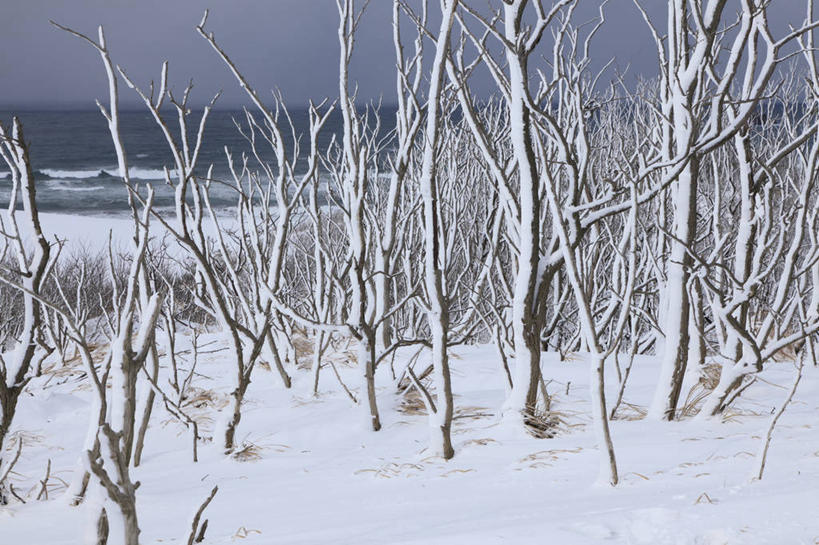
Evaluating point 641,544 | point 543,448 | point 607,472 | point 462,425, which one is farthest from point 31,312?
point 641,544

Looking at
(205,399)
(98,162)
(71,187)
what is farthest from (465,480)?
(98,162)

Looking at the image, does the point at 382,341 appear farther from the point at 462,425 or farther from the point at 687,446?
the point at 687,446

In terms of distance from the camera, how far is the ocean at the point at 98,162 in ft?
111

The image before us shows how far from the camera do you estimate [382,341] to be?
16.0ft

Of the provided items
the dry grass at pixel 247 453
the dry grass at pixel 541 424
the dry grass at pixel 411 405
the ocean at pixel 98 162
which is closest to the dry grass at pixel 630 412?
the dry grass at pixel 541 424

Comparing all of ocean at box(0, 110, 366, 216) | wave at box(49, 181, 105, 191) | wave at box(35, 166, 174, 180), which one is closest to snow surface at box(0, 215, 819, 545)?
ocean at box(0, 110, 366, 216)

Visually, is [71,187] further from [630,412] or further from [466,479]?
[466,479]

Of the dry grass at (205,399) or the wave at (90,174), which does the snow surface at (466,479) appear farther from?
the wave at (90,174)

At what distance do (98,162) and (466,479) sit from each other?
155ft

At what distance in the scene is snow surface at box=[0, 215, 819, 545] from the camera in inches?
60.1

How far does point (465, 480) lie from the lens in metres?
2.17

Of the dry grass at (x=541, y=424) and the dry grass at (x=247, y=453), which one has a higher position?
the dry grass at (x=541, y=424)

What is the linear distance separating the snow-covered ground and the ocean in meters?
18.7

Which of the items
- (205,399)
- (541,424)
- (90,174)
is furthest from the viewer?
(90,174)
